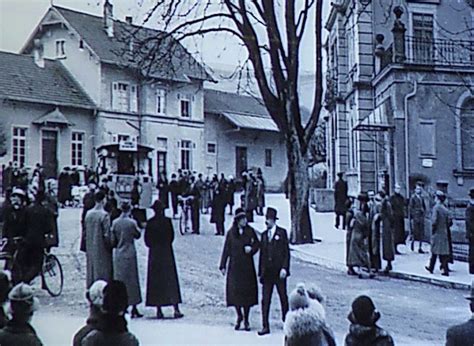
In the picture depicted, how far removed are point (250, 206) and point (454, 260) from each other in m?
1.78

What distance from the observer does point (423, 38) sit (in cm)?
466

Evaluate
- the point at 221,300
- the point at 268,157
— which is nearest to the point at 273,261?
the point at 221,300

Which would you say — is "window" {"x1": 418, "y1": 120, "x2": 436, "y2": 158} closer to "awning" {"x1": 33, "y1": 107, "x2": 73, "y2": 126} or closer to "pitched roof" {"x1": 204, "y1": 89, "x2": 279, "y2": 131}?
"pitched roof" {"x1": 204, "y1": 89, "x2": 279, "y2": 131}

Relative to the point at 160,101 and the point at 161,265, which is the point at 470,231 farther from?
the point at 160,101

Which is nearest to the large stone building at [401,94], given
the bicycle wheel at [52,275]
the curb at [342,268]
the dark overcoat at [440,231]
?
the dark overcoat at [440,231]

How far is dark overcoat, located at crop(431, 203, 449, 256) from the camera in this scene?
4598mm

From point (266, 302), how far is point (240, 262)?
31 centimetres

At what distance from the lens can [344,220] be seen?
5363mm

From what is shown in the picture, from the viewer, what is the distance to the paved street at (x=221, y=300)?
3785 mm

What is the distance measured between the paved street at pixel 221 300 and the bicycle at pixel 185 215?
6cm

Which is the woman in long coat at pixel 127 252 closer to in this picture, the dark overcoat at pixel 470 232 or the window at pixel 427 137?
the window at pixel 427 137

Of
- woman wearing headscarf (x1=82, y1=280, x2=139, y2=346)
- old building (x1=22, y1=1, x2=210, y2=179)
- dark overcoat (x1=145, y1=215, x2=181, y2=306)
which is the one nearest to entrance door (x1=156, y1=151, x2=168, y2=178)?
old building (x1=22, y1=1, x2=210, y2=179)

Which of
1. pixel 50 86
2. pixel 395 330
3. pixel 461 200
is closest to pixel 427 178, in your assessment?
pixel 461 200

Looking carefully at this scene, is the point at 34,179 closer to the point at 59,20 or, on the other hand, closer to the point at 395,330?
the point at 59,20
